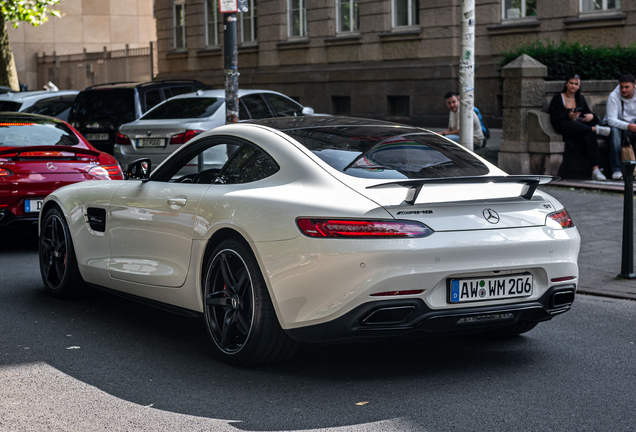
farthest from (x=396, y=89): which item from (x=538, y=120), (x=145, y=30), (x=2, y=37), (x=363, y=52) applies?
(x=145, y=30)

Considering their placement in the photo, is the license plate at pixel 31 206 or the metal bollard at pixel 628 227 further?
the license plate at pixel 31 206

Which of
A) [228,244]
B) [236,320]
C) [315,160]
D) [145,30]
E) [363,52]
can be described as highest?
[145,30]

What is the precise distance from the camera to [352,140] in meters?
5.18

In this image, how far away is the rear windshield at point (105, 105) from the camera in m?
15.5

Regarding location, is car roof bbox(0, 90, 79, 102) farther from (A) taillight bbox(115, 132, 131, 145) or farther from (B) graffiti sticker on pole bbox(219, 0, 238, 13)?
(B) graffiti sticker on pole bbox(219, 0, 238, 13)

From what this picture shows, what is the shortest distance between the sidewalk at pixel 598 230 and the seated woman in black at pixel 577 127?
1.36ft

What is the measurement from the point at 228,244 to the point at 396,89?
20068 mm

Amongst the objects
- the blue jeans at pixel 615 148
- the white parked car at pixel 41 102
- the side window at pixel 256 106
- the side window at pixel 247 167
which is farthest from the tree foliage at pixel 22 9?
the side window at pixel 247 167

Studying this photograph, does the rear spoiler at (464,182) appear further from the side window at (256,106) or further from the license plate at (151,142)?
the side window at (256,106)

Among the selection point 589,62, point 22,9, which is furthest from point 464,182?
point 22,9

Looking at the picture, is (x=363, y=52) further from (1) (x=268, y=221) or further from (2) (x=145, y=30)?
(2) (x=145, y=30)

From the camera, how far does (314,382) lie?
472 cm

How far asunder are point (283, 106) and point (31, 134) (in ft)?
18.2

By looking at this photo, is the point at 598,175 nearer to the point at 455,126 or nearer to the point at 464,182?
the point at 455,126
